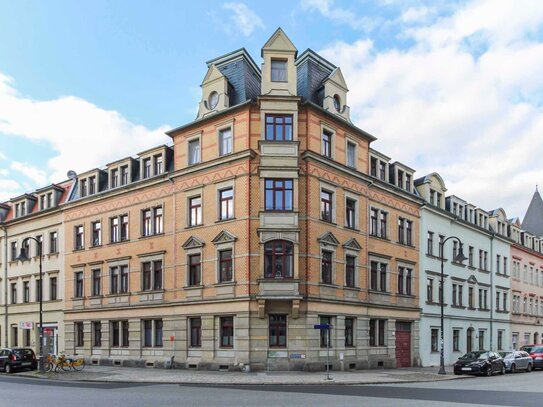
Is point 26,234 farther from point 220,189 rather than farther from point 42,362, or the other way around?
point 220,189

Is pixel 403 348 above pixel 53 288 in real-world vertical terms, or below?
below

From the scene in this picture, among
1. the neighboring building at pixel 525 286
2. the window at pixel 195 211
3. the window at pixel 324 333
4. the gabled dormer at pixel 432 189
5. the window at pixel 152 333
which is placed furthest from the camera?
the neighboring building at pixel 525 286

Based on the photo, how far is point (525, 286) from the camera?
5800 cm

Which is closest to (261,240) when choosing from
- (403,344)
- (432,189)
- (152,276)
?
(152,276)

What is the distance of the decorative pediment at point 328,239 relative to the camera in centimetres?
3095

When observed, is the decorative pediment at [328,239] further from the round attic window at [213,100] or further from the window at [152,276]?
the window at [152,276]

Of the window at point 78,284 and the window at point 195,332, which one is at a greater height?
the window at point 78,284

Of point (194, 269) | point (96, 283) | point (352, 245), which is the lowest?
point (96, 283)

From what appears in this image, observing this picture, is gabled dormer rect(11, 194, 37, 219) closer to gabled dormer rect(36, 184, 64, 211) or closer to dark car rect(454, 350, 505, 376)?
gabled dormer rect(36, 184, 64, 211)

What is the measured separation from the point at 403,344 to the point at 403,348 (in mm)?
254

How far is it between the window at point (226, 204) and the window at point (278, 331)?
5823 millimetres

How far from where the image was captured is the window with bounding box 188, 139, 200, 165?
33250mm

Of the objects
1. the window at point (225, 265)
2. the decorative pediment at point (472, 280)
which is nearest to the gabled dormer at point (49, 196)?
the window at point (225, 265)

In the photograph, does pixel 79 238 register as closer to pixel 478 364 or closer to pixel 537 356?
pixel 478 364
